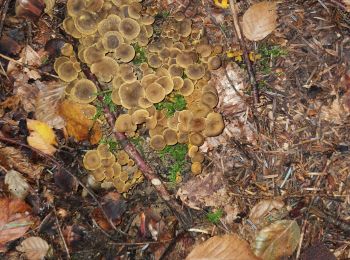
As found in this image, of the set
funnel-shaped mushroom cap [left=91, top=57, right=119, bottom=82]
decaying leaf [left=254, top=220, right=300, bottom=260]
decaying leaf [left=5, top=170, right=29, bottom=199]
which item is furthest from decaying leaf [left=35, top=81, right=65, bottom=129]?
decaying leaf [left=254, top=220, right=300, bottom=260]

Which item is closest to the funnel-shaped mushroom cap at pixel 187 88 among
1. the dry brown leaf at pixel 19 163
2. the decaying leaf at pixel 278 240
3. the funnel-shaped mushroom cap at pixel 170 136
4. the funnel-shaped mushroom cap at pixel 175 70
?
the funnel-shaped mushroom cap at pixel 175 70

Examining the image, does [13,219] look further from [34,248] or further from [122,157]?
[122,157]

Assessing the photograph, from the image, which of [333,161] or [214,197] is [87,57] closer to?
[214,197]

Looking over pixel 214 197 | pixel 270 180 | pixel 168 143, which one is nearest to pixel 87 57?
pixel 168 143

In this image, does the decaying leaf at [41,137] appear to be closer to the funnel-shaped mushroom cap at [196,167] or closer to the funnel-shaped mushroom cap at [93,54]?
the funnel-shaped mushroom cap at [93,54]

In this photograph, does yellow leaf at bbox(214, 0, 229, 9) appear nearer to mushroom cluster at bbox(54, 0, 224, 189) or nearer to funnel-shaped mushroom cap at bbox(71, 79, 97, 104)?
mushroom cluster at bbox(54, 0, 224, 189)

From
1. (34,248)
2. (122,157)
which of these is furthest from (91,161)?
(34,248)
